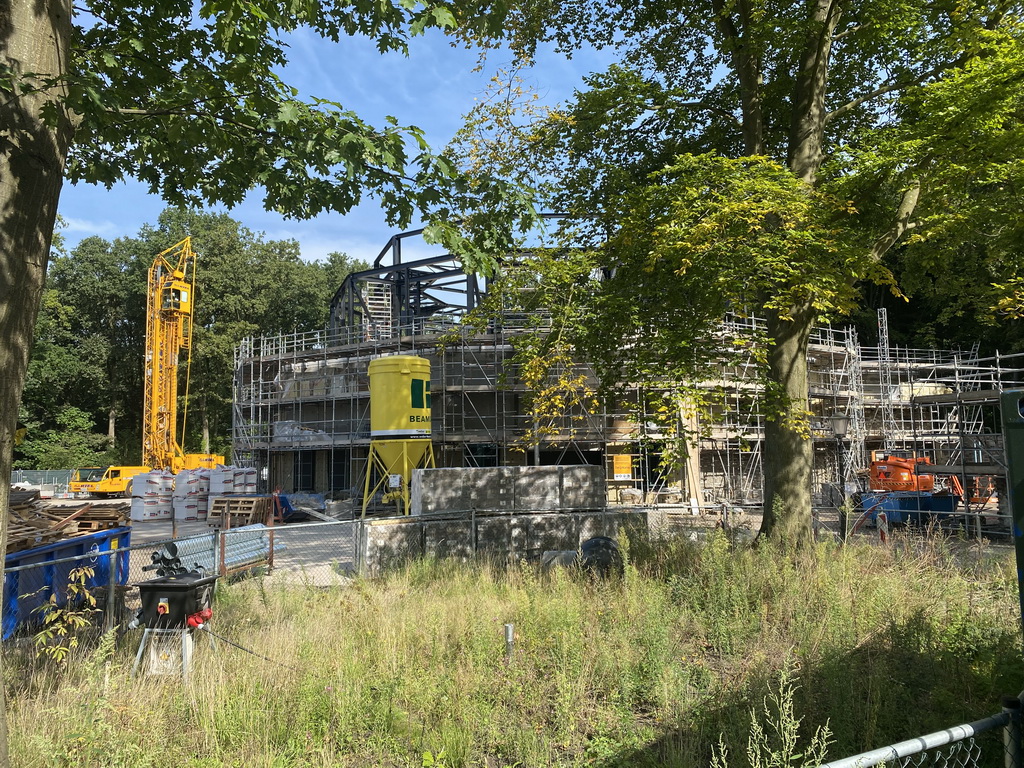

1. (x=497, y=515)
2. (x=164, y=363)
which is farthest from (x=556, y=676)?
(x=164, y=363)

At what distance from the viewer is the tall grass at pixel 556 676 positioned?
4.27 m

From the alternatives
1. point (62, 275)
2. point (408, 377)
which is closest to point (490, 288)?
point (408, 377)

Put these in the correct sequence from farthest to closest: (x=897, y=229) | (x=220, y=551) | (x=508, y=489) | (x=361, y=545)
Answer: (x=508, y=489) → (x=361, y=545) → (x=220, y=551) → (x=897, y=229)

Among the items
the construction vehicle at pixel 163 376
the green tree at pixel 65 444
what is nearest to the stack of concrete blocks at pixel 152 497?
the construction vehicle at pixel 163 376

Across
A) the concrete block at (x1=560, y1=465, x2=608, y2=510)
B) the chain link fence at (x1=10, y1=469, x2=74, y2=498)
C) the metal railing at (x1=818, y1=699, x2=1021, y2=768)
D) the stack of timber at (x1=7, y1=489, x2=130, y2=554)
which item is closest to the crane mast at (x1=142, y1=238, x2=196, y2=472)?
Result: the chain link fence at (x1=10, y1=469, x2=74, y2=498)

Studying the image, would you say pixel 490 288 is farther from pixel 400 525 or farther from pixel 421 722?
pixel 421 722

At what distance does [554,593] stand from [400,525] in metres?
4.95

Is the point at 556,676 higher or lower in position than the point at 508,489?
lower

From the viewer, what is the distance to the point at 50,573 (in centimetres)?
958

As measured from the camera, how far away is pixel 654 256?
30.2 feet

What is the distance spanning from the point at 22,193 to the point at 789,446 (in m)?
9.63

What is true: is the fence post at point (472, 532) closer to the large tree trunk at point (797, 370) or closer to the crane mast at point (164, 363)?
the large tree trunk at point (797, 370)

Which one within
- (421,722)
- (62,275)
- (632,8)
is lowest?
(421,722)

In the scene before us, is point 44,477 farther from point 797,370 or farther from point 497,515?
point 797,370
